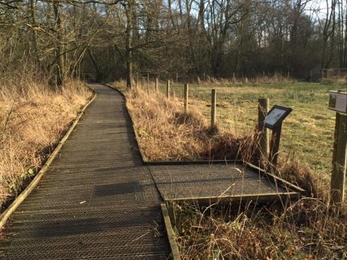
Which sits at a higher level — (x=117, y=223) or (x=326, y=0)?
(x=326, y=0)

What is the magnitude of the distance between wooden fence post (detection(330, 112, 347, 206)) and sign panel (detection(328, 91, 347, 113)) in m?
0.24

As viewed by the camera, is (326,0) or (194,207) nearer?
(194,207)


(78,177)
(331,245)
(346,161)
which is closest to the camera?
(331,245)

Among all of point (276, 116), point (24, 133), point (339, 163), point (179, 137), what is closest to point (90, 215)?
point (339, 163)

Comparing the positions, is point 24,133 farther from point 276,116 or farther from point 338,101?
point 338,101

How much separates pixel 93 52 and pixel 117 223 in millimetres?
44548

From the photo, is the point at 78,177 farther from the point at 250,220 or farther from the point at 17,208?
the point at 250,220

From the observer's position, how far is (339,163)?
5.24m

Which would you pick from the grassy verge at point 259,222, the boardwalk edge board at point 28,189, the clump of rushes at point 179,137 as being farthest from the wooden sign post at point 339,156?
the boardwalk edge board at point 28,189

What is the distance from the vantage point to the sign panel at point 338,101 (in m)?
4.82

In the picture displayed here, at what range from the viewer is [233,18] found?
165 feet

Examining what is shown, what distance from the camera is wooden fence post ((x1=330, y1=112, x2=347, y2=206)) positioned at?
203 inches

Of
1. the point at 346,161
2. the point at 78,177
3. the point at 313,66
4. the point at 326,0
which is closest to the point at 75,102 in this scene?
the point at 78,177

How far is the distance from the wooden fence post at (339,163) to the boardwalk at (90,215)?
2378mm
